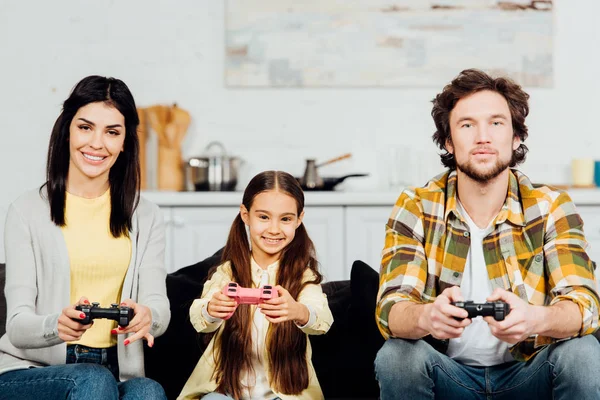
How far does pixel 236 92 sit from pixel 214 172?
59cm

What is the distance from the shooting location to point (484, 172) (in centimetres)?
219

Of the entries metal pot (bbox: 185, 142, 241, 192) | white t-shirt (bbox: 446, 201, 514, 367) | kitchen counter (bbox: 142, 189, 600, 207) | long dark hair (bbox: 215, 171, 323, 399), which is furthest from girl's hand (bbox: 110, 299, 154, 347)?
metal pot (bbox: 185, 142, 241, 192)

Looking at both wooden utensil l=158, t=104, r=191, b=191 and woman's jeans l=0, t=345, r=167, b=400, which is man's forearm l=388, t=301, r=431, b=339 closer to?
woman's jeans l=0, t=345, r=167, b=400

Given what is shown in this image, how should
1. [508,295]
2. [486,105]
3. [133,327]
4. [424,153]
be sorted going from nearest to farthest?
1. [508,295]
2. [133,327]
3. [486,105]
4. [424,153]

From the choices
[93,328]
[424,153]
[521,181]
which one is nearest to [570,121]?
[424,153]

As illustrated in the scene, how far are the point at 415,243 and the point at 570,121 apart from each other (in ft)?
8.54

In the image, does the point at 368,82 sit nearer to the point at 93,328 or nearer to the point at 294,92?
the point at 294,92

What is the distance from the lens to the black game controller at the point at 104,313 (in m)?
1.83

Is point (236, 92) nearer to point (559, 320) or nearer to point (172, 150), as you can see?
point (172, 150)

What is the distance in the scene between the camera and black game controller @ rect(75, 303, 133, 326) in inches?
72.0

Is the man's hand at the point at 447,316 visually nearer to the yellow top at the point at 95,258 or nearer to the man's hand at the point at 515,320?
the man's hand at the point at 515,320

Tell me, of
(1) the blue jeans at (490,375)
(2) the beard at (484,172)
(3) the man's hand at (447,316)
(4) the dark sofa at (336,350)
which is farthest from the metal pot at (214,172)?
(3) the man's hand at (447,316)

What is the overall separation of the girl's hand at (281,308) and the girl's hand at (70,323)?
409 millimetres

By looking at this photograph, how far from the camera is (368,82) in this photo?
14.6ft
